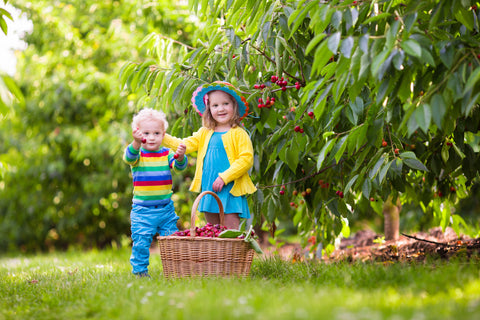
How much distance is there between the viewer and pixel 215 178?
336cm

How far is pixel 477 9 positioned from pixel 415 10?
70 centimetres

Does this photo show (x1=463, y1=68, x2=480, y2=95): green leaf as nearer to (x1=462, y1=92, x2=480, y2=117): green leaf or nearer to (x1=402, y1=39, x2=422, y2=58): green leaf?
(x1=462, y1=92, x2=480, y2=117): green leaf

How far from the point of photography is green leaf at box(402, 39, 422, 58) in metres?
1.91

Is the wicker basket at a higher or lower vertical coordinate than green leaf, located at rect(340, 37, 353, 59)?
lower

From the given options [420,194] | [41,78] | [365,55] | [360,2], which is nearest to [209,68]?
[360,2]

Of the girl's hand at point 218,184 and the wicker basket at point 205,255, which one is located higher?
the girl's hand at point 218,184

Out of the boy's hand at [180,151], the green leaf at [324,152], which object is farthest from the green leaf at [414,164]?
the boy's hand at [180,151]

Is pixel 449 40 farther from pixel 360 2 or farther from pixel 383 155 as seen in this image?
pixel 383 155

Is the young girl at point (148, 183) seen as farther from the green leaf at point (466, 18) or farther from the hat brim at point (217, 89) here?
the green leaf at point (466, 18)

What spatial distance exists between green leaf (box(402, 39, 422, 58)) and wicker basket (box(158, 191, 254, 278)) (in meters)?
1.50

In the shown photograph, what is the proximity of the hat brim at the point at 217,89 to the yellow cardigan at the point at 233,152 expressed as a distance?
0.13 meters

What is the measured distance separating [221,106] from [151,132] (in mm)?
526

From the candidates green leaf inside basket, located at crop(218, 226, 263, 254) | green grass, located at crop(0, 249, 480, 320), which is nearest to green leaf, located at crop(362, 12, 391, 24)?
green grass, located at crop(0, 249, 480, 320)

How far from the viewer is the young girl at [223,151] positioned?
129 inches
